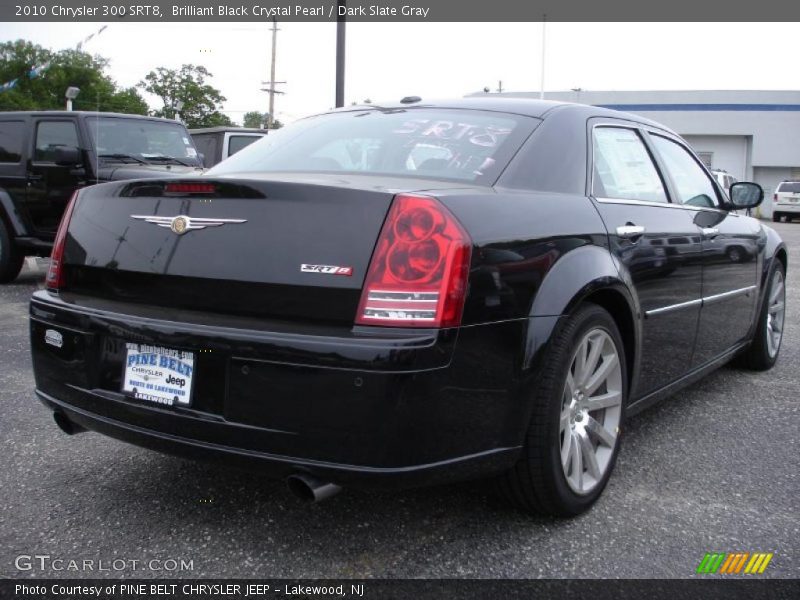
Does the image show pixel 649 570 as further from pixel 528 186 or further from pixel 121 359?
pixel 121 359

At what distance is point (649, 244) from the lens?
10.9 ft

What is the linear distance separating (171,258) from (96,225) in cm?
46

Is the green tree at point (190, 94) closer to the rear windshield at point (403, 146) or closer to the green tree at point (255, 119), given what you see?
the green tree at point (255, 119)

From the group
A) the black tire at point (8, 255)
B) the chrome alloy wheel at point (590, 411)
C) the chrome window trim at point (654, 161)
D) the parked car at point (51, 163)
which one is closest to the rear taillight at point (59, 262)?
the chrome alloy wheel at point (590, 411)

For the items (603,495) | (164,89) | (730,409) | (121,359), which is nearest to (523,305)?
(603,495)

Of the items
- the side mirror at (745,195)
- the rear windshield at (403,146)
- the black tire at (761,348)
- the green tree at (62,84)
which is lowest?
the black tire at (761,348)

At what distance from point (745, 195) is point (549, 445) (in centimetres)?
282

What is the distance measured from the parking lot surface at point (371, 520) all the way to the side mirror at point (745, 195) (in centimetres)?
154

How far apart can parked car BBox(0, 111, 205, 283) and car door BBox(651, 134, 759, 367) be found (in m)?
5.49

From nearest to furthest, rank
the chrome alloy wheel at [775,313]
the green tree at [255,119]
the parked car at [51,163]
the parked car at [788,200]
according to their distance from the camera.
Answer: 1. the chrome alloy wheel at [775,313]
2. the parked car at [51,163]
3. the parked car at [788,200]
4. the green tree at [255,119]

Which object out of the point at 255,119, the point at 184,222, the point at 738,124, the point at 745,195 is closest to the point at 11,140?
the point at 184,222

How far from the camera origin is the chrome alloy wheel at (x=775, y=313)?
517 centimetres

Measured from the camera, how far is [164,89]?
5191 cm

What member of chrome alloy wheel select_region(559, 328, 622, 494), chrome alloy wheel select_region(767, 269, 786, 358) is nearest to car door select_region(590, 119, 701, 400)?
chrome alloy wheel select_region(559, 328, 622, 494)
